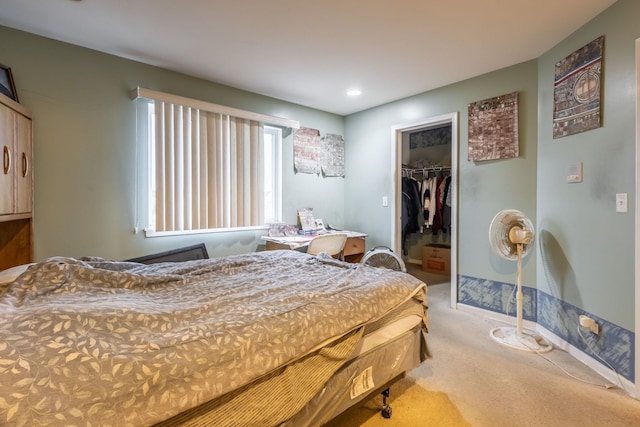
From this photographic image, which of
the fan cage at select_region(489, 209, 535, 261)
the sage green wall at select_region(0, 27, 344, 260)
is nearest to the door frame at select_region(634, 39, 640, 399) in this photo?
the fan cage at select_region(489, 209, 535, 261)

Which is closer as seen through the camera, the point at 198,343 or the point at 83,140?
the point at 198,343

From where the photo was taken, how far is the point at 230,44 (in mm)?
2359

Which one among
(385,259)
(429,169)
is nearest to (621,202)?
(385,259)

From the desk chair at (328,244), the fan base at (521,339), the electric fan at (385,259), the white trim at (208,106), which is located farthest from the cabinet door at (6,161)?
the fan base at (521,339)

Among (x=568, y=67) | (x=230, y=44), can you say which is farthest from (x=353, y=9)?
(x=568, y=67)

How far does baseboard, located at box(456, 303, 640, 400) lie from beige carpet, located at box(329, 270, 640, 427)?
4 centimetres

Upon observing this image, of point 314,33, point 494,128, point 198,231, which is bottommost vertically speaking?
point 198,231

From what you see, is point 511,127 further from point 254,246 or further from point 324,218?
point 254,246

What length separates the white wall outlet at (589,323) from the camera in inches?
81.3

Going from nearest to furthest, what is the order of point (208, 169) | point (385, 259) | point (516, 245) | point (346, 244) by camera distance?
point (516, 245)
point (385, 259)
point (208, 169)
point (346, 244)

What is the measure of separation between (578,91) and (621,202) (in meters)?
0.88

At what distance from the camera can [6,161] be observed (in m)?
1.81

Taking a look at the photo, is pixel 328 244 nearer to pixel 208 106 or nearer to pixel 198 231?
pixel 198 231

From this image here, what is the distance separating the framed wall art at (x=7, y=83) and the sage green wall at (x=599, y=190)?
3.94 meters
